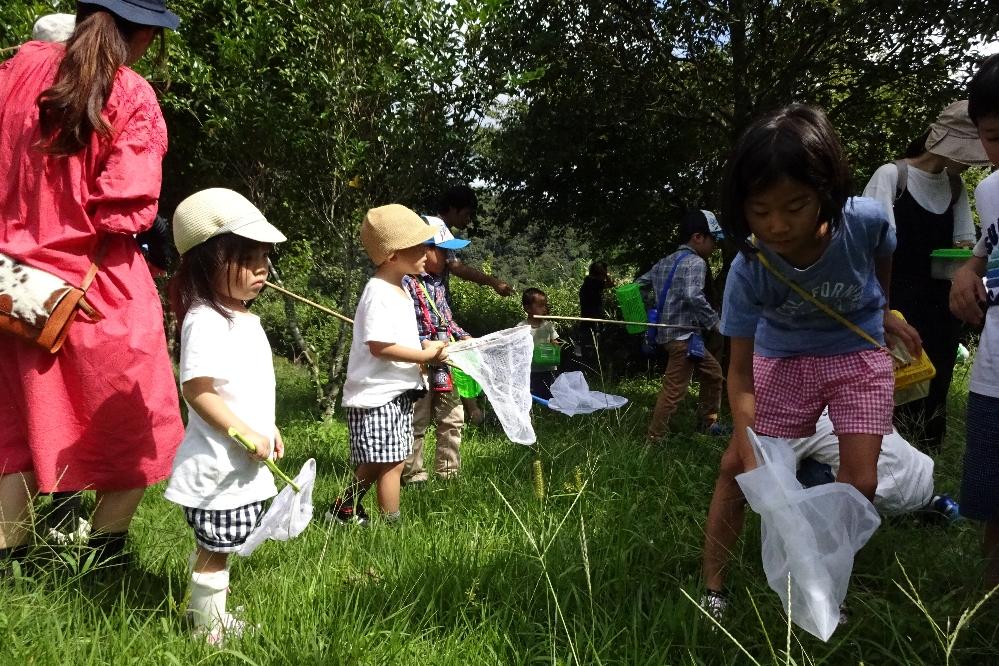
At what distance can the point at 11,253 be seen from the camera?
6.80 ft

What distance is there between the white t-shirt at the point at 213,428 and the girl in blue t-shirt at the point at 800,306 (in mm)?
1389

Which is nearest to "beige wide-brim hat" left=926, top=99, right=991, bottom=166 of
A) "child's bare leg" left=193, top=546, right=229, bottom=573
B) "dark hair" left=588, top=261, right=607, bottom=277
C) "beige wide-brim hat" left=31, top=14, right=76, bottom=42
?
"child's bare leg" left=193, top=546, right=229, bottom=573

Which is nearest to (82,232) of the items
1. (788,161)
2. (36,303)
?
(36,303)

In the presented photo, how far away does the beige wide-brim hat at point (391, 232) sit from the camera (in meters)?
3.02

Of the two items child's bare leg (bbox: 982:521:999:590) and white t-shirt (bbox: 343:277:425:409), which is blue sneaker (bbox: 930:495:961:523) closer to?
child's bare leg (bbox: 982:521:999:590)

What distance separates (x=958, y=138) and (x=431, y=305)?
9.01ft

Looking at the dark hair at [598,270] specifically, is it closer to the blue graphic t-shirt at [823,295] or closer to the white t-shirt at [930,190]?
the white t-shirt at [930,190]

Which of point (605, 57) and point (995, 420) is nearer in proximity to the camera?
point (995, 420)

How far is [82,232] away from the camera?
213 centimetres

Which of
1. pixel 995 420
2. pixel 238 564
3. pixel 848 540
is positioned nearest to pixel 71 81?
pixel 238 564

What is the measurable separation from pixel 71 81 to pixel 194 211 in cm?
49

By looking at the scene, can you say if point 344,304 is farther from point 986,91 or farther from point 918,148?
point 986,91

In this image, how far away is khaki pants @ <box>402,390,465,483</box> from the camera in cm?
385

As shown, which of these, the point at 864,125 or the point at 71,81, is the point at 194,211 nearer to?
the point at 71,81
